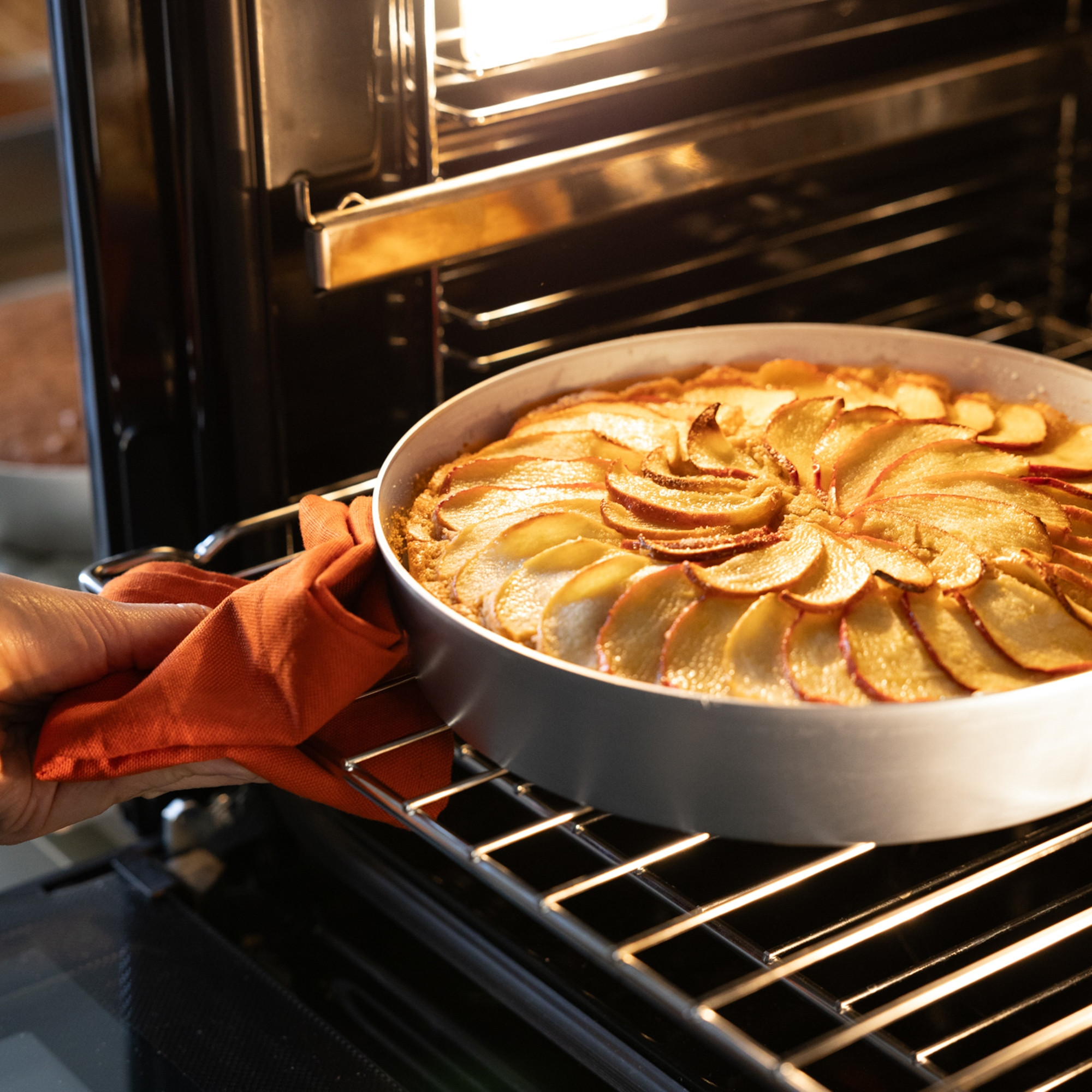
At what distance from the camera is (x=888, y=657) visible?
95 centimetres

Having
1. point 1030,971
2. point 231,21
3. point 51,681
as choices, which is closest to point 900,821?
point 1030,971

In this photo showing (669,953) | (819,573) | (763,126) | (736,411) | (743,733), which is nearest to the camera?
(743,733)

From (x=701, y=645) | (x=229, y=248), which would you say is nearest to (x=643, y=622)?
(x=701, y=645)

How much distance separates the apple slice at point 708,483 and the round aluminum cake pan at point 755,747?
26 centimetres

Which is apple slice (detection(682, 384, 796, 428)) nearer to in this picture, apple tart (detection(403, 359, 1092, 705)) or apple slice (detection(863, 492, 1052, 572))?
apple tart (detection(403, 359, 1092, 705))

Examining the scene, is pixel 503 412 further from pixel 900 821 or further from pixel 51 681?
pixel 900 821

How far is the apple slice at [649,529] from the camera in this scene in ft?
3.52

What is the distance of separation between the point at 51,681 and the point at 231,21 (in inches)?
23.6

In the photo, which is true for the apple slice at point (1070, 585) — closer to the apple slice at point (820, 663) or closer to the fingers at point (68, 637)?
the apple slice at point (820, 663)

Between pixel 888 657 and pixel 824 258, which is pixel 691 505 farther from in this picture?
pixel 824 258

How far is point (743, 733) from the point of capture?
83 centimetres

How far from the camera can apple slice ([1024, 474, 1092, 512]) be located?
1.17m

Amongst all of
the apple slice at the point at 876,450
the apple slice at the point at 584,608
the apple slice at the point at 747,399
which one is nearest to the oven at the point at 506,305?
the apple slice at the point at 584,608

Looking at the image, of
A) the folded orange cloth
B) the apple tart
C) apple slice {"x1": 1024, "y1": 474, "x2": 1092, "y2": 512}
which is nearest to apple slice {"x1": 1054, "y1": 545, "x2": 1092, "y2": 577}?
the apple tart
